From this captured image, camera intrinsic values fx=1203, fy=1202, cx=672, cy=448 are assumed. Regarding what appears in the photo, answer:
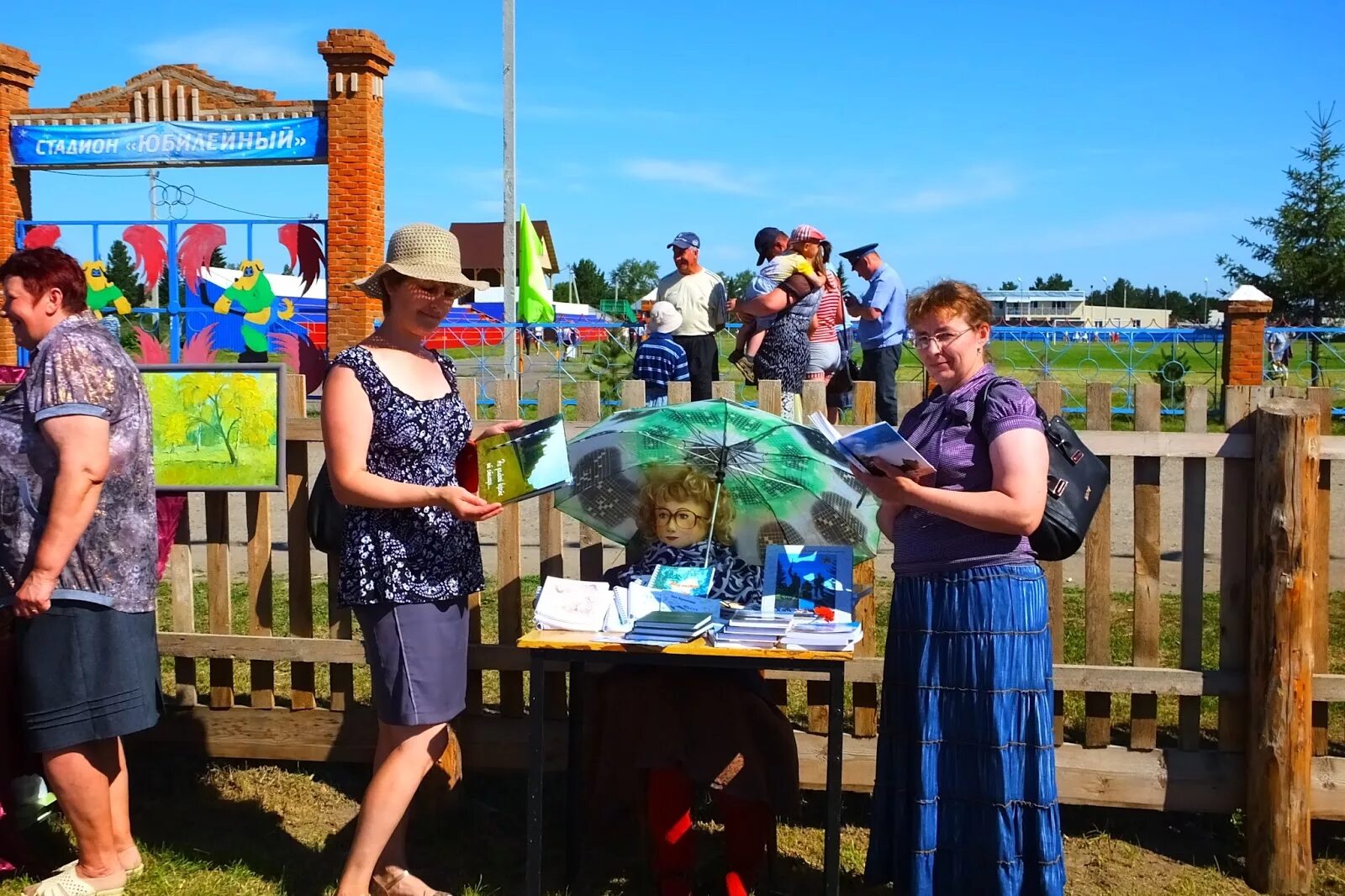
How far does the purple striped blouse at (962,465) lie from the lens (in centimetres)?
296

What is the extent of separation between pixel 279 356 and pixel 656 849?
14009 mm

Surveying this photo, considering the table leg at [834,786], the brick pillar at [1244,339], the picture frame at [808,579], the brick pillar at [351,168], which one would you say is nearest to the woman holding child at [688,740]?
the picture frame at [808,579]

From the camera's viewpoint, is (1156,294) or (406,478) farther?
(1156,294)

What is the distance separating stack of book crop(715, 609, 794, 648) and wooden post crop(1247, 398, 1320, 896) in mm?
1561

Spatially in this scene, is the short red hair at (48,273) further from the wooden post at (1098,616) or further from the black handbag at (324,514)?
the wooden post at (1098,616)

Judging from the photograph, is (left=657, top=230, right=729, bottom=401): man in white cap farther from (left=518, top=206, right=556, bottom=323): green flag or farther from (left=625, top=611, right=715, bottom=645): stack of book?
(left=518, top=206, right=556, bottom=323): green flag

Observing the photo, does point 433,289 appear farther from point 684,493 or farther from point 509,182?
point 509,182

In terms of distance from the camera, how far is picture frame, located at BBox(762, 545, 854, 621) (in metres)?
3.35

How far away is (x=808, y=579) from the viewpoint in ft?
11.2

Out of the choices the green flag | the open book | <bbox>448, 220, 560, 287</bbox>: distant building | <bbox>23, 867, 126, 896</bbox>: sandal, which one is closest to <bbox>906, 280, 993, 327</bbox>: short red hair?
the open book

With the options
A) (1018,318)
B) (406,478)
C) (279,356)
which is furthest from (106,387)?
(1018,318)

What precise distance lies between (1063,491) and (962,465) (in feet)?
0.95

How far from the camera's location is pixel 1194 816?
4234 mm

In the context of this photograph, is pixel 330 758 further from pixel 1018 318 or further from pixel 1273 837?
pixel 1018 318
